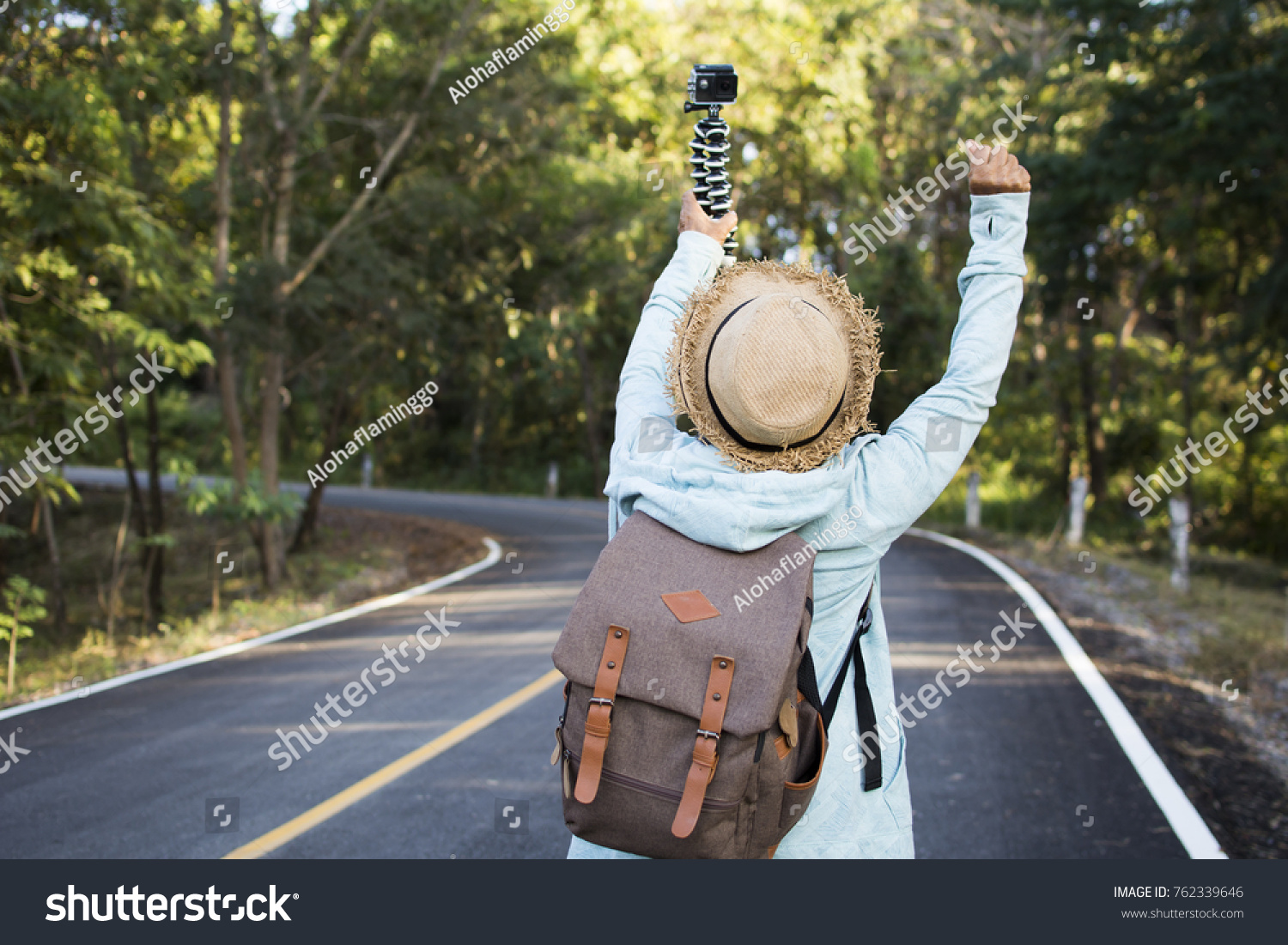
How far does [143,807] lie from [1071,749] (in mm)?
5041

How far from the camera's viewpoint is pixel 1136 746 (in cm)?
562

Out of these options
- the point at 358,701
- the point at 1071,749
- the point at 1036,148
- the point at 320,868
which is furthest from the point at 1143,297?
the point at 320,868

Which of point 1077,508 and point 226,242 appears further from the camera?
point 1077,508

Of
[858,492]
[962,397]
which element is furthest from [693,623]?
[962,397]

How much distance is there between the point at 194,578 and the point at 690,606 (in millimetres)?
16728

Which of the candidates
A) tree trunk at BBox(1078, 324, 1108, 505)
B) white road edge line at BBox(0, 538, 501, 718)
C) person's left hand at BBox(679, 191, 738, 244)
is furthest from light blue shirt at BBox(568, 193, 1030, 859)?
tree trunk at BBox(1078, 324, 1108, 505)

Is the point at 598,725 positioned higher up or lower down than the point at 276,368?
lower down

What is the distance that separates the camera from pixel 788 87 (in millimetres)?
17266

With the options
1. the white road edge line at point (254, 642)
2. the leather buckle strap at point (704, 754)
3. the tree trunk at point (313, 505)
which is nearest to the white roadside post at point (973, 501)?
the white road edge line at point (254, 642)

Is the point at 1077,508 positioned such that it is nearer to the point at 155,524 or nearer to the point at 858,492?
the point at 155,524

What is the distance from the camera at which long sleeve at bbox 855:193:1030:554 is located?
1900 millimetres

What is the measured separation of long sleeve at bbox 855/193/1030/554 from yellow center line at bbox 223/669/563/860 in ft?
11.6

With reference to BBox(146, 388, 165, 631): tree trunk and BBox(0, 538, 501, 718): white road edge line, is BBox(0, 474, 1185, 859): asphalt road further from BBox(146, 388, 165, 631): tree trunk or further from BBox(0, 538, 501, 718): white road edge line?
BBox(146, 388, 165, 631): tree trunk

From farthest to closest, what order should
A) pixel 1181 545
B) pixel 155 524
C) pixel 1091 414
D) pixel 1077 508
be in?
pixel 1091 414
pixel 1077 508
pixel 155 524
pixel 1181 545
